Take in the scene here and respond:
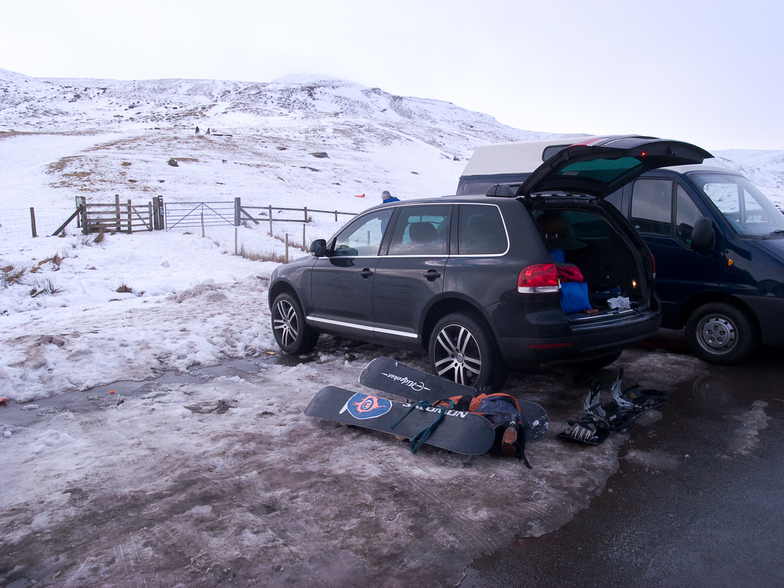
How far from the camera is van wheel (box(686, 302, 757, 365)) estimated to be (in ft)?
19.3

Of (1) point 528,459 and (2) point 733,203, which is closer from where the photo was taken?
(1) point 528,459

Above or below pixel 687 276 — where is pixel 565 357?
below

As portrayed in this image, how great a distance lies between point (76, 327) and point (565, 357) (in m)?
6.44

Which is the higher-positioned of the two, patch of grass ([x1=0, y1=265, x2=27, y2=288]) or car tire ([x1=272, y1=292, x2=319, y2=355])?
car tire ([x1=272, y1=292, x2=319, y2=355])

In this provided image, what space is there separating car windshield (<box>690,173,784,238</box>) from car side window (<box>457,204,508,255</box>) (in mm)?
2769

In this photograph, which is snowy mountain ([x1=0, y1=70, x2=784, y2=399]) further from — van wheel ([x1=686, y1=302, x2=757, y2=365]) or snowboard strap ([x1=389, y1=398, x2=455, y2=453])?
van wheel ([x1=686, y1=302, x2=757, y2=365])

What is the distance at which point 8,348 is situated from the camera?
6.41 metres

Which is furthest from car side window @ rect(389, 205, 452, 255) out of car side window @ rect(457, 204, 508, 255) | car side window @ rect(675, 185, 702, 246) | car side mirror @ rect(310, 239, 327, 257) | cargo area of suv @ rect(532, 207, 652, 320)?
car side window @ rect(675, 185, 702, 246)

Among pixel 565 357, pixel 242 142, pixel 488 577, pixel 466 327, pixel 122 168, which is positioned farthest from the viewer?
pixel 242 142

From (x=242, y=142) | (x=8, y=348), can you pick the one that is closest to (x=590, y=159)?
(x=8, y=348)

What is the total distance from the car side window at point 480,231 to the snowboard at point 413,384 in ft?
3.70

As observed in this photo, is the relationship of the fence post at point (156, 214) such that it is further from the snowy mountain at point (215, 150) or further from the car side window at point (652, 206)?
the car side window at point (652, 206)

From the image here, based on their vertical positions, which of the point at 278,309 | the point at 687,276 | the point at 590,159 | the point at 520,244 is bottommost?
the point at 278,309

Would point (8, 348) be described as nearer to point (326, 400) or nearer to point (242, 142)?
point (326, 400)
